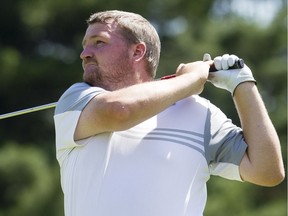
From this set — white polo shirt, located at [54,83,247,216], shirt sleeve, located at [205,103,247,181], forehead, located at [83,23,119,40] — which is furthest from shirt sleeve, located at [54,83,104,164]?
shirt sleeve, located at [205,103,247,181]

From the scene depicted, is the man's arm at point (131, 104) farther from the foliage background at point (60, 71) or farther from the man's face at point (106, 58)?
the foliage background at point (60, 71)

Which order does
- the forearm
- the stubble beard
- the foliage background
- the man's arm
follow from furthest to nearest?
the foliage background
the stubble beard
the forearm
the man's arm

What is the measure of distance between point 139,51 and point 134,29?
0.09 m

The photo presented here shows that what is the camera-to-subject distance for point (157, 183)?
400 cm

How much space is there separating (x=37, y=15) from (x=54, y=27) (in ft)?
1.53

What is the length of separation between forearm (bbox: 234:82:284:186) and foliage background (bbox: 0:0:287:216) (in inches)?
430

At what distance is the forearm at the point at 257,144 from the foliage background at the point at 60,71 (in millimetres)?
10915

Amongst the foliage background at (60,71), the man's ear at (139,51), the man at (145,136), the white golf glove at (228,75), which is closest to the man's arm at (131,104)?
the man at (145,136)

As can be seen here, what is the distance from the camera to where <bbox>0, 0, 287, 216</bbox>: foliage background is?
15227mm

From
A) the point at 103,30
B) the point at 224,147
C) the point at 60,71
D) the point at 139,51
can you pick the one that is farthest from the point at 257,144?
the point at 60,71

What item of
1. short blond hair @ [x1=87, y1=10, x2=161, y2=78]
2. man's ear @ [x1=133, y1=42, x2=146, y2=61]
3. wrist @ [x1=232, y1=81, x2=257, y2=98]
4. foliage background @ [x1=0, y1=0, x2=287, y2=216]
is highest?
short blond hair @ [x1=87, y1=10, x2=161, y2=78]

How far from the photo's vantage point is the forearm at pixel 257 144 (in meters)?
4.11

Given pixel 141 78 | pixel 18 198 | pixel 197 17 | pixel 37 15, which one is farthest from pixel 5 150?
pixel 141 78

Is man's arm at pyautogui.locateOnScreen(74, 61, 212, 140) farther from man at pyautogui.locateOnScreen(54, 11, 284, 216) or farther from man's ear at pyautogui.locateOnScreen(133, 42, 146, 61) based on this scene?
man's ear at pyautogui.locateOnScreen(133, 42, 146, 61)
